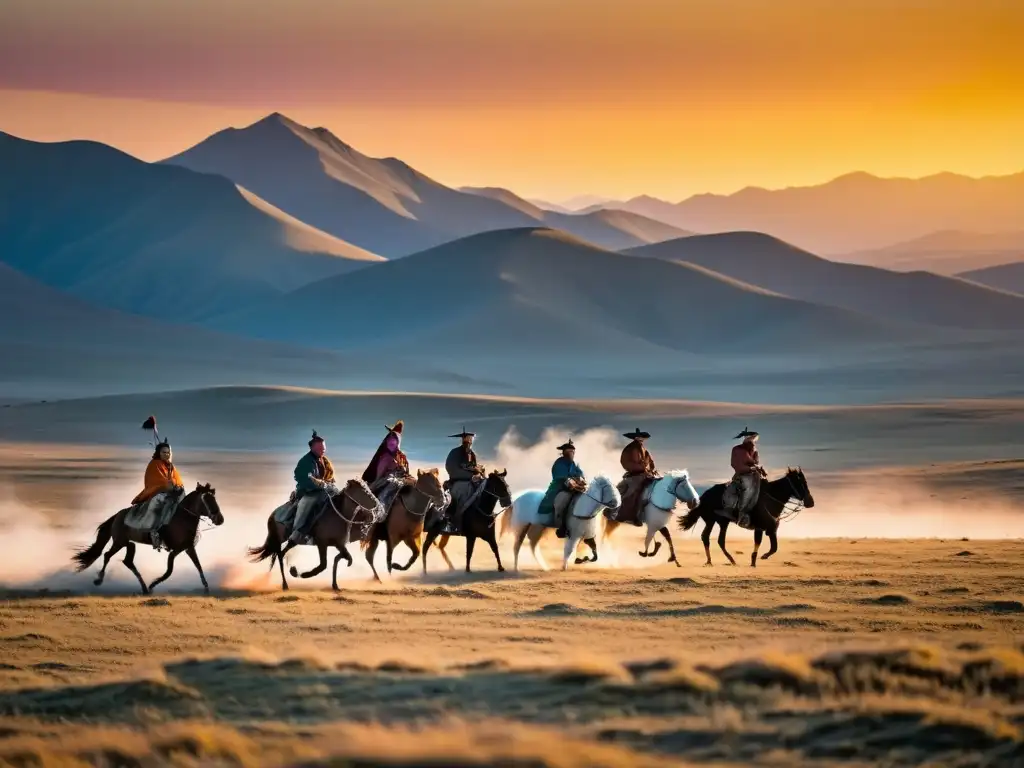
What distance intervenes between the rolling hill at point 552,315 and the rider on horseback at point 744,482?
383 ft

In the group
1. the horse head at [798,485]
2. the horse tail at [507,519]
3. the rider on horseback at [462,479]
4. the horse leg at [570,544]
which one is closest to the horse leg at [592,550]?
the horse leg at [570,544]

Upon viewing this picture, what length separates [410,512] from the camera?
25828 mm

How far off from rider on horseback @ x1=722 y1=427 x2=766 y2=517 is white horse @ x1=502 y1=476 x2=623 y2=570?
1866 mm

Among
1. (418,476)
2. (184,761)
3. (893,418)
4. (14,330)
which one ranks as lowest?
(184,761)

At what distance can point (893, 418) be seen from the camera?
77.9m

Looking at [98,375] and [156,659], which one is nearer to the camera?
[156,659]

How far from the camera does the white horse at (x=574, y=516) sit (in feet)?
87.7

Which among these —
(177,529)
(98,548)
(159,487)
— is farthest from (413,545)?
(98,548)

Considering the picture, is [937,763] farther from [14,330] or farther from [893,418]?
[14,330]

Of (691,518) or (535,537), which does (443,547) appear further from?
(691,518)

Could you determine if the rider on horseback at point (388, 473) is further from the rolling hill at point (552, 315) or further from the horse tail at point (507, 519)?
the rolling hill at point (552, 315)

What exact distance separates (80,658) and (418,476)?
750cm

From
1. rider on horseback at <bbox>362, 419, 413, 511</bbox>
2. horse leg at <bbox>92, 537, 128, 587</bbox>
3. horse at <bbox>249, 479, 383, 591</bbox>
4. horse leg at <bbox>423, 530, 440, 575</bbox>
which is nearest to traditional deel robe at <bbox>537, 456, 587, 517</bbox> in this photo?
horse leg at <bbox>423, 530, 440, 575</bbox>

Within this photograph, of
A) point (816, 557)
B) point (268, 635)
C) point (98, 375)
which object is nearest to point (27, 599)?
point (268, 635)
